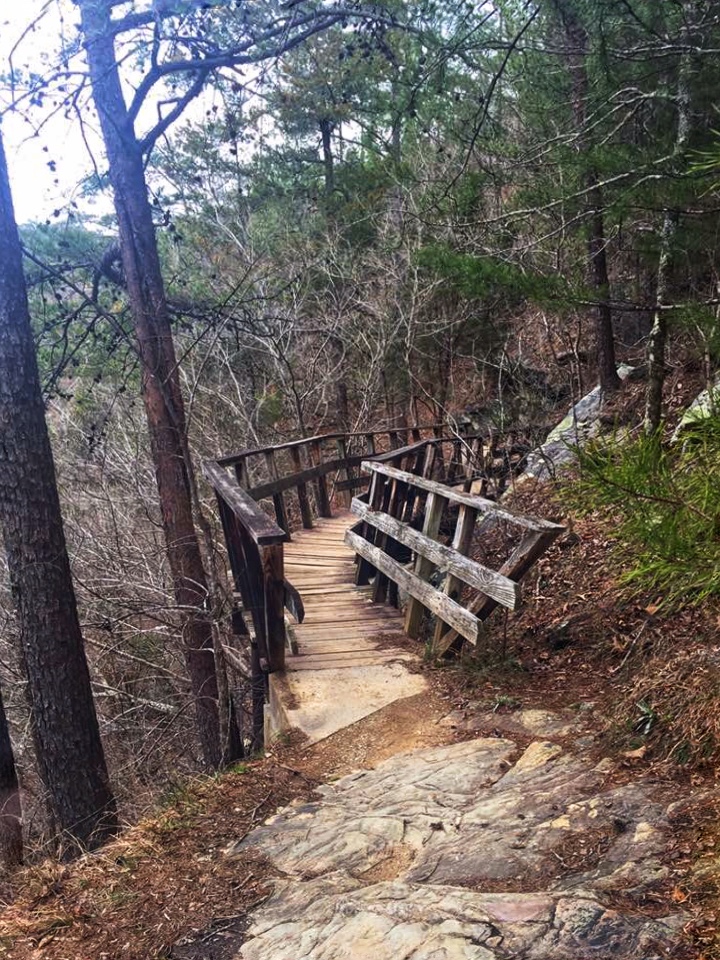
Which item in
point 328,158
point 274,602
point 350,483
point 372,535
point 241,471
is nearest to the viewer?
point 274,602

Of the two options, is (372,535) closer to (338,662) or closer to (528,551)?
(338,662)

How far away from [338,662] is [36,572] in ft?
8.08

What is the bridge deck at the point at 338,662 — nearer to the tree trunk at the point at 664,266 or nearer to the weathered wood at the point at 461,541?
the weathered wood at the point at 461,541

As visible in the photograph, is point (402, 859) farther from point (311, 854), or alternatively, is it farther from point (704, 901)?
point (704, 901)

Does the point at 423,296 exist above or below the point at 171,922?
above

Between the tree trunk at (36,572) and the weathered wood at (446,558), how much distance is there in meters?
2.81

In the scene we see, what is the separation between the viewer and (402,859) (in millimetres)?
3000

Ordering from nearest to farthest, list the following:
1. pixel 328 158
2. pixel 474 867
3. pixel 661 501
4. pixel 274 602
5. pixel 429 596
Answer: pixel 661 501 < pixel 474 867 < pixel 274 602 < pixel 429 596 < pixel 328 158

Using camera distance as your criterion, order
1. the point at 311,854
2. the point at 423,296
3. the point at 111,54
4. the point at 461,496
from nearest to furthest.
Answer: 1. the point at 311,854
2. the point at 461,496
3. the point at 111,54
4. the point at 423,296

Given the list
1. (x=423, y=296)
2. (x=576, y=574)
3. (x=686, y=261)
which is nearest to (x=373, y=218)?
(x=423, y=296)

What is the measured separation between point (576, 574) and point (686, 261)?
5.67 meters

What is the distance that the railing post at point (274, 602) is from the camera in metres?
4.90

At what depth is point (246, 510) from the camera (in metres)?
5.68

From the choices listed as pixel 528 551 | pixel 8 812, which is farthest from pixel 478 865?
pixel 8 812
